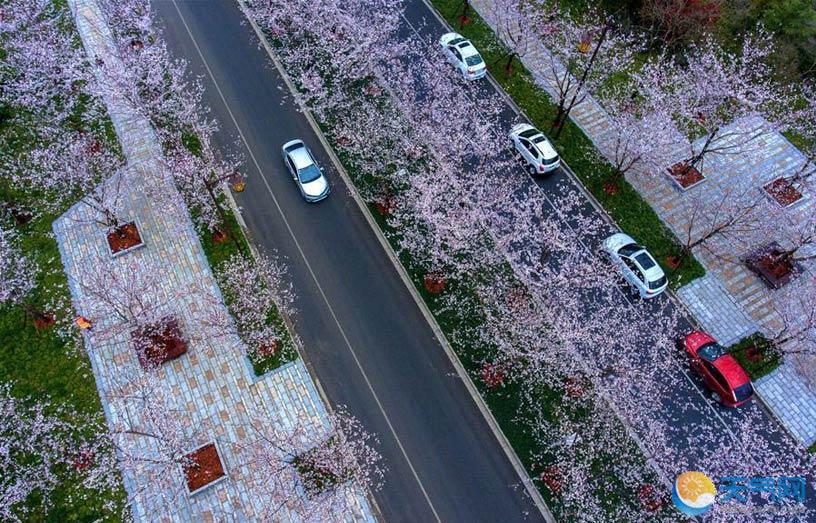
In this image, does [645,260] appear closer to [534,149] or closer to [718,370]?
[718,370]

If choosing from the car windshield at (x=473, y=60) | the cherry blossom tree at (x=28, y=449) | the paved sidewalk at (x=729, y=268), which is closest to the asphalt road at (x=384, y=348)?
the paved sidewalk at (x=729, y=268)

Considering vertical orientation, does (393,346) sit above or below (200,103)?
below

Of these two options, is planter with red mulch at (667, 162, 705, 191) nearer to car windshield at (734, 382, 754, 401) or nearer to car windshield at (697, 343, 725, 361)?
car windshield at (697, 343, 725, 361)

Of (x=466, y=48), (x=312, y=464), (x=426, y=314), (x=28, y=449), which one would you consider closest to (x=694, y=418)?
(x=426, y=314)

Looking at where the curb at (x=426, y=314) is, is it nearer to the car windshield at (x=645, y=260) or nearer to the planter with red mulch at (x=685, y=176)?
the car windshield at (x=645, y=260)

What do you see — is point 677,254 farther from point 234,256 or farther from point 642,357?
point 234,256

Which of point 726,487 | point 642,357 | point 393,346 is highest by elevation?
point 393,346

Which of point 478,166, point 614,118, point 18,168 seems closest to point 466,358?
point 478,166
